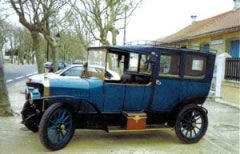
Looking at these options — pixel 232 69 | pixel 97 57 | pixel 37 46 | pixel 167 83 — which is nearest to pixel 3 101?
pixel 97 57

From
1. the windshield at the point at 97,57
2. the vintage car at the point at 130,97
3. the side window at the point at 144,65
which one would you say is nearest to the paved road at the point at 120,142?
the vintage car at the point at 130,97

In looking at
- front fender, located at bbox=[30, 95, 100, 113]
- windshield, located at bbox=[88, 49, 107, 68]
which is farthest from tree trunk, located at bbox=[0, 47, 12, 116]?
front fender, located at bbox=[30, 95, 100, 113]

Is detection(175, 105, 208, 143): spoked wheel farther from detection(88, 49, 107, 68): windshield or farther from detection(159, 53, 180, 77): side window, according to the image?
detection(88, 49, 107, 68): windshield

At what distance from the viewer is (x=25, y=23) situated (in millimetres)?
20500

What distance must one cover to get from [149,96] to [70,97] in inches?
69.4

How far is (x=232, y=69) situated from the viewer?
16531 mm

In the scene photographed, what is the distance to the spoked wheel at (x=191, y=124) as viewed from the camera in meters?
8.94

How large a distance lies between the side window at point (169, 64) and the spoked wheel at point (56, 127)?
2247mm

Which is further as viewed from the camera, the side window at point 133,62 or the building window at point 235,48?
the building window at point 235,48

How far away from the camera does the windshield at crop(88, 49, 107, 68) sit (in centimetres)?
866

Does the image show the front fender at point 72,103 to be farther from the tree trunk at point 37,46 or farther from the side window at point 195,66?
the tree trunk at point 37,46

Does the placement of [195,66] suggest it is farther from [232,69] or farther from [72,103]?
[232,69]

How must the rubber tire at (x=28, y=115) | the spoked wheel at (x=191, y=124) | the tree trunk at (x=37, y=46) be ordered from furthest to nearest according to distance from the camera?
the tree trunk at (x=37, y=46) < the spoked wheel at (x=191, y=124) < the rubber tire at (x=28, y=115)

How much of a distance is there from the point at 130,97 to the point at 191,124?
1587 mm
